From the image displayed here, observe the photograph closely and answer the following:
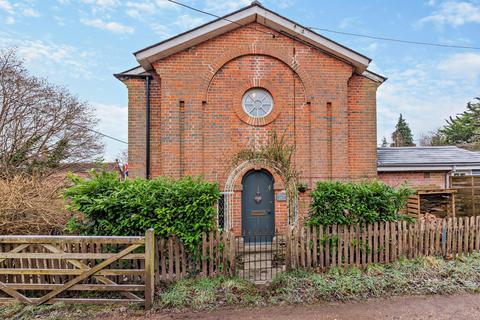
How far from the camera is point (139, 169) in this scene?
8.25m

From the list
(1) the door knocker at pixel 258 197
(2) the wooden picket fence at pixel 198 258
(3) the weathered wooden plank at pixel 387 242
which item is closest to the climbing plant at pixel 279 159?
(1) the door knocker at pixel 258 197

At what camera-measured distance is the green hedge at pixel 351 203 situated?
18.9ft

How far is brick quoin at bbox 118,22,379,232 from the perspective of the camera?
811 cm

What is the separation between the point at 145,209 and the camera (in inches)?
200

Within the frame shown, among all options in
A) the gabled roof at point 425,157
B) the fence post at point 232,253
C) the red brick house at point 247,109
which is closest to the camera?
the fence post at point 232,253

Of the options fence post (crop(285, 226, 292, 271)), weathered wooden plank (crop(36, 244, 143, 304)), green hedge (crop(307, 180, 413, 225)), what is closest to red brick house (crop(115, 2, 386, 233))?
green hedge (crop(307, 180, 413, 225))

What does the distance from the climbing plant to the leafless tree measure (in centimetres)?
1013

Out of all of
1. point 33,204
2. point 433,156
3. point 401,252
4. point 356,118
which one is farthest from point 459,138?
point 33,204

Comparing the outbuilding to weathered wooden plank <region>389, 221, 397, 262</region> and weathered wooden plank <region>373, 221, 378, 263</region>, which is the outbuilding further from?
weathered wooden plank <region>373, 221, 378, 263</region>

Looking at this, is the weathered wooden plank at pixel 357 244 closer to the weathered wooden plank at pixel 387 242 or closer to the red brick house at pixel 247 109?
the weathered wooden plank at pixel 387 242

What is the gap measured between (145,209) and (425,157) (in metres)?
10.3

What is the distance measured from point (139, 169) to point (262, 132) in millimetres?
4235

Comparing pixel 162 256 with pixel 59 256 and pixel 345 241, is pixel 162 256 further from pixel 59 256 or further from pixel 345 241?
pixel 345 241

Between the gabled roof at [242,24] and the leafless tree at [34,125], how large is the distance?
333 inches
